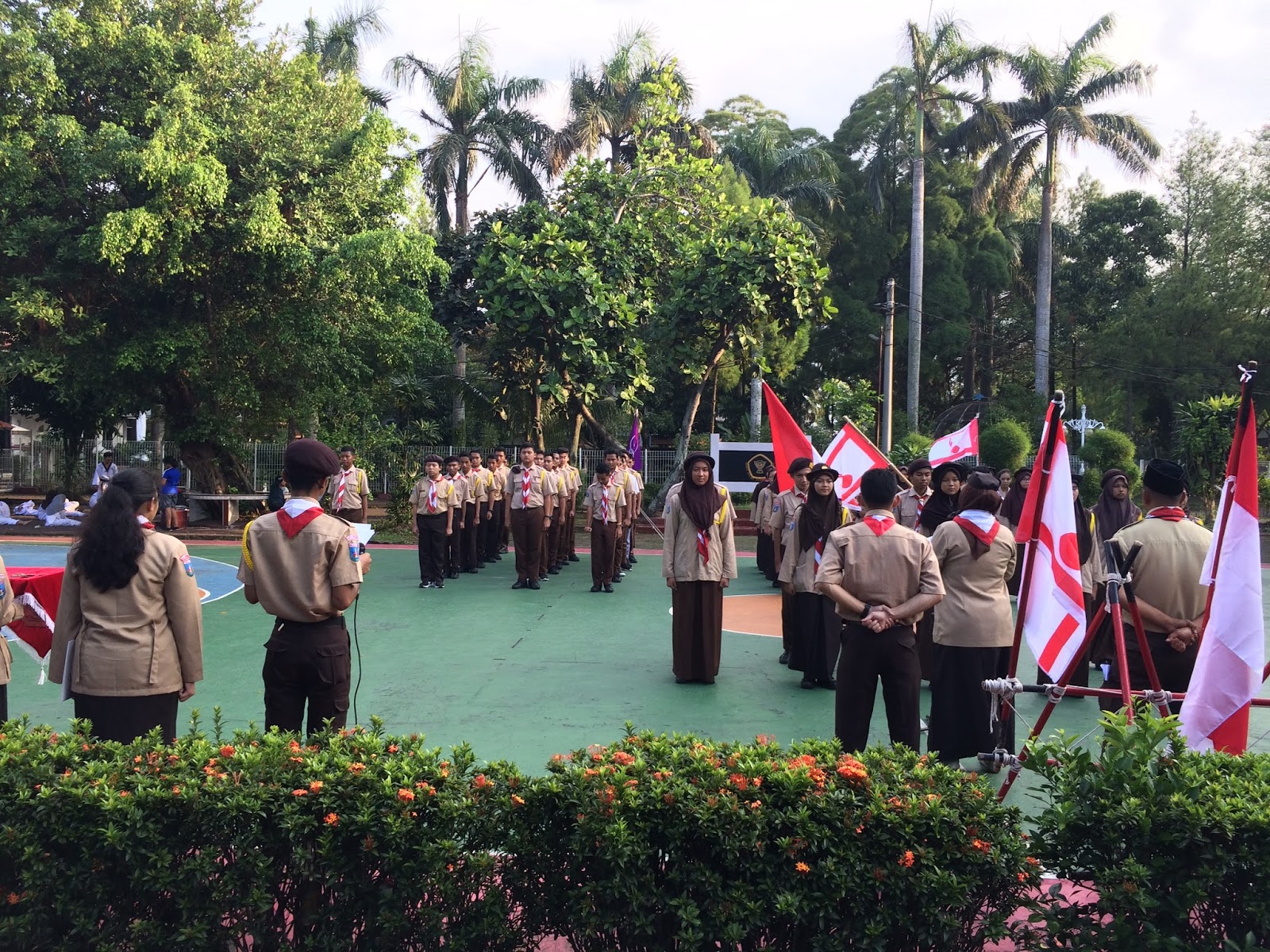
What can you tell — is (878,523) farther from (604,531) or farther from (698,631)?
(604,531)

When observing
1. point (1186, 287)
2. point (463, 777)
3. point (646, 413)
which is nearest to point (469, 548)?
point (463, 777)

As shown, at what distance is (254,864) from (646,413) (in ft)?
72.8

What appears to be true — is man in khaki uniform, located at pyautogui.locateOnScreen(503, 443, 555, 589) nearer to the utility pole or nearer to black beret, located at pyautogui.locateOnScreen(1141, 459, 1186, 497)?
black beret, located at pyautogui.locateOnScreen(1141, 459, 1186, 497)

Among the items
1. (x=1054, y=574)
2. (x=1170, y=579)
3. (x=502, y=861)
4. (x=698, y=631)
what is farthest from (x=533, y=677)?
(x=502, y=861)

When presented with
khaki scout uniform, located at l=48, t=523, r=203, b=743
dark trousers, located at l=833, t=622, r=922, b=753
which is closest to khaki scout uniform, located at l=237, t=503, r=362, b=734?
khaki scout uniform, located at l=48, t=523, r=203, b=743

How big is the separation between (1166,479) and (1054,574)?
88 centimetres

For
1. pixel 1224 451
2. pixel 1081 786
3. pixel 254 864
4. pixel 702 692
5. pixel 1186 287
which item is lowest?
pixel 702 692

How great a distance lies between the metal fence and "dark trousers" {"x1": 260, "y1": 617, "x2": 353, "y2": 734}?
52.1ft

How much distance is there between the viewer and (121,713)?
12.7 feet

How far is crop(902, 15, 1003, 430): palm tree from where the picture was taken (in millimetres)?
26859

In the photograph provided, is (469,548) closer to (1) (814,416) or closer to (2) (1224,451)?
(2) (1224,451)

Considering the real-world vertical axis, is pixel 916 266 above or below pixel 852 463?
above

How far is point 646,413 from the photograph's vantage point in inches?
977

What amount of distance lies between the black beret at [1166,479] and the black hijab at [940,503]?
2.13 metres
